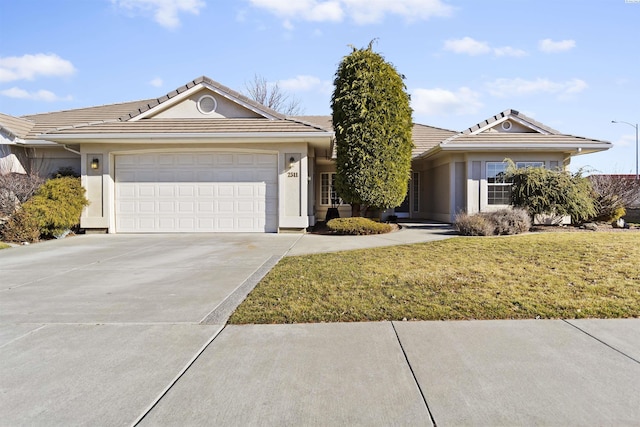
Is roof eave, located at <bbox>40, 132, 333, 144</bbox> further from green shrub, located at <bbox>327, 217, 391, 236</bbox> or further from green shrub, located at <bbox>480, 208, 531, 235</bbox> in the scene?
green shrub, located at <bbox>480, 208, 531, 235</bbox>

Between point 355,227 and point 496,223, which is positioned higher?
point 496,223

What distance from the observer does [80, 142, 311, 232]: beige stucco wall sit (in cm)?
1409

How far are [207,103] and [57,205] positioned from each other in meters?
5.90

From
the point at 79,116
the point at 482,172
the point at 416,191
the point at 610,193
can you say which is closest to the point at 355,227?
the point at 482,172

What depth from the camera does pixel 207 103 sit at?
47.9 ft

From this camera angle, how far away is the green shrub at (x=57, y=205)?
12.3m

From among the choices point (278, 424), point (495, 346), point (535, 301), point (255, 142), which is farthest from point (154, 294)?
point (255, 142)

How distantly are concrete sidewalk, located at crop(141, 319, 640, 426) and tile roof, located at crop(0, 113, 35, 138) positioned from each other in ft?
51.4

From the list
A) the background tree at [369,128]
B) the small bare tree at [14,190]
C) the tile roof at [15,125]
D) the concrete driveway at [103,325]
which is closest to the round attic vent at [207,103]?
the background tree at [369,128]

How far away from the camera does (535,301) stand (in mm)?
5211

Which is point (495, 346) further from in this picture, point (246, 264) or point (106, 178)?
point (106, 178)

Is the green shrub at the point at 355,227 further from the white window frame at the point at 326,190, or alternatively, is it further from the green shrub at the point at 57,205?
the green shrub at the point at 57,205

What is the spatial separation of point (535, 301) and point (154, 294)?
5.20 metres

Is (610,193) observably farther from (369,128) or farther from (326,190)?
(326,190)
